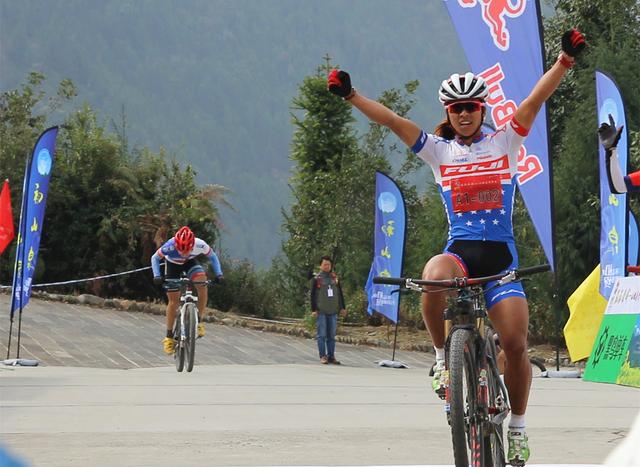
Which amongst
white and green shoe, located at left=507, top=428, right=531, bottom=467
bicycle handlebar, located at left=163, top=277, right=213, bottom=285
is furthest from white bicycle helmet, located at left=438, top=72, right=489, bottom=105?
bicycle handlebar, located at left=163, top=277, right=213, bottom=285

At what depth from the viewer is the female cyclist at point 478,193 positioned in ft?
20.6

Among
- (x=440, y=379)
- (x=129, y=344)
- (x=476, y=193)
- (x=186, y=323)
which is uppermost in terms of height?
(x=476, y=193)

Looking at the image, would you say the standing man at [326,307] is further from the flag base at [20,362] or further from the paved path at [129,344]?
the flag base at [20,362]

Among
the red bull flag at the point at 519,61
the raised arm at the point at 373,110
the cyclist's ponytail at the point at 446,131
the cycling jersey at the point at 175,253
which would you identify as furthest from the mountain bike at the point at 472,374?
the cycling jersey at the point at 175,253

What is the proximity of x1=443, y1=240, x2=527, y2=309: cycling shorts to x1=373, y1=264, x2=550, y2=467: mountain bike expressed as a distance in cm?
20

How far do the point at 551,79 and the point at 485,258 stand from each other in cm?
103


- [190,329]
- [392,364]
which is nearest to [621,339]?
[190,329]

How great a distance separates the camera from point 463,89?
665 centimetres

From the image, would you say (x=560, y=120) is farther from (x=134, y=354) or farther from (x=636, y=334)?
(x=636, y=334)

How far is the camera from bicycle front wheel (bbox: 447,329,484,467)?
18.5ft

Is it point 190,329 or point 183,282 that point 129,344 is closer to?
point 183,282

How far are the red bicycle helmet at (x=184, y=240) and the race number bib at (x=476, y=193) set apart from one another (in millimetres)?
10086

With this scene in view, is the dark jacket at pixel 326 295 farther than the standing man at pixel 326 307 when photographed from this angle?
Yes

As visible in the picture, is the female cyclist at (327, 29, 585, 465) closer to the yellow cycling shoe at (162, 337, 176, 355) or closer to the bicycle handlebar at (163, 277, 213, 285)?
the bicycle handlebar at (163, 277, 213, 285)
